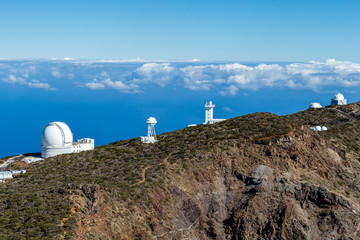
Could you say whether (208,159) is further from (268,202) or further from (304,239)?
(304,239)

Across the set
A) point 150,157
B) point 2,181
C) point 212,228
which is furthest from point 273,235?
→ point 2,181

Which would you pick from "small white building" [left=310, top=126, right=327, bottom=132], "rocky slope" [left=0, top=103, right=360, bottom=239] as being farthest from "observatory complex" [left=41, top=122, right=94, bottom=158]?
"small white building" [left=310, top=126, right=327, bottom=132]

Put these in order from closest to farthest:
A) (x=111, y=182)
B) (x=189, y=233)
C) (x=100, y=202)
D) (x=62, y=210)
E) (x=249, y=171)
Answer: (x=62, y=210)
(x=100, y=202)
(x=189, y=233)
(x=111, y=182)
(x=249, y=171)

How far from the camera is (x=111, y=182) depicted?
2025 inches

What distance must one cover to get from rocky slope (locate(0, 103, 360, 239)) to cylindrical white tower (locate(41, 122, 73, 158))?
18.1 m

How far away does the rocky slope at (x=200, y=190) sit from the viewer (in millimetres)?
42281

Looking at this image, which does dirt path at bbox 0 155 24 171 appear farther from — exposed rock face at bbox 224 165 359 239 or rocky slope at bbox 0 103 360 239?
exposed rock face at bbox 224 165 359 239

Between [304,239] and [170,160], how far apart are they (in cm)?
1948

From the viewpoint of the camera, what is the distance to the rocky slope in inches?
1665

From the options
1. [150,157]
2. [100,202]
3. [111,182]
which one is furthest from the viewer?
[150,157]

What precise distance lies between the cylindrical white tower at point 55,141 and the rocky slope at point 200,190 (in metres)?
18.1

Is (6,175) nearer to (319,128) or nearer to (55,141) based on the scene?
(55,141)

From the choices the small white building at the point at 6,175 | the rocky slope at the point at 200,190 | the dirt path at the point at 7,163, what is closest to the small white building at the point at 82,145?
the dirt path at the point at 7,163

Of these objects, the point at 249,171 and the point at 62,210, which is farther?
the point at 249,171
